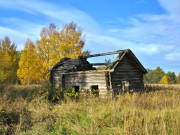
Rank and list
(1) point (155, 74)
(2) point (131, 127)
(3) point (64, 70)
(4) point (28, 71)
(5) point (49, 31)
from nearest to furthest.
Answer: (2) point (131, 127) < (3) point (64, 70) < (4) point (28, 71) < (5) point (49, 31) < (1) point (155, 74)

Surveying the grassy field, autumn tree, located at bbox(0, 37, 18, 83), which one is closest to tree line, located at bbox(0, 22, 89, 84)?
autumn tree, located at bbox(0, 37, 18, 83)

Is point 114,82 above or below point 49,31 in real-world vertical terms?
below

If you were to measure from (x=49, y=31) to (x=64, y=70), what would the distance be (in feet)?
51.6

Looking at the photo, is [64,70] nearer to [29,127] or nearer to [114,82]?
[114,82]

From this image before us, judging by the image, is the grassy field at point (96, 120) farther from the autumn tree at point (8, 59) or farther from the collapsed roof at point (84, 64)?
the autumn tree at point (8, 59)

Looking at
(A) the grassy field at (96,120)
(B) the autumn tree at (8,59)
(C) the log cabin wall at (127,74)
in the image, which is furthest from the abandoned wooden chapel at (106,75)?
(B) the autumn tree at (8,59)

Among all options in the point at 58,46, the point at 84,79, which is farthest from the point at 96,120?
the point at 58,46

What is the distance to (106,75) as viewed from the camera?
17047 mm

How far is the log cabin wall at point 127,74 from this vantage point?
57.7 ft

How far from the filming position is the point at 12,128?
7.87 metres

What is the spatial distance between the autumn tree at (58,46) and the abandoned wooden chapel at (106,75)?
924cm

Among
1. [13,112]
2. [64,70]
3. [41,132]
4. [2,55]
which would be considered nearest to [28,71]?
[2,55]

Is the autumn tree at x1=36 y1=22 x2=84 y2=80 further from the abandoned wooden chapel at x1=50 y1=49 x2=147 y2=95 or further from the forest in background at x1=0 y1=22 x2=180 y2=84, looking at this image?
the abandoned wooden chapel at x1=50 y1=49 x2=147 y2=95

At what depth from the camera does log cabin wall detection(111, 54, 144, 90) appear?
17.6 metres
